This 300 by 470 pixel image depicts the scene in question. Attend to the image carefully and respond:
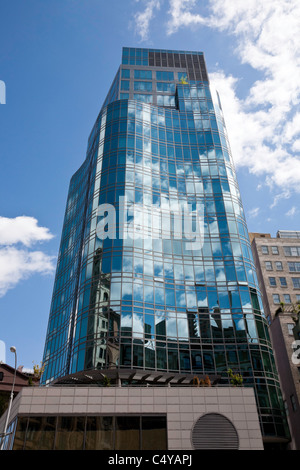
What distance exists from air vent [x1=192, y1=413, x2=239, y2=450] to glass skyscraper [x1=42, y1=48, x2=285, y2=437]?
18.2 metres

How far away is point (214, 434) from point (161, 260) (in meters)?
28.9

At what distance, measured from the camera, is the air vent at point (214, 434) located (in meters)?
24.4

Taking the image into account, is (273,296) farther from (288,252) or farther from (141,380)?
(141,380)

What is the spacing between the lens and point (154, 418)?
25.3 m

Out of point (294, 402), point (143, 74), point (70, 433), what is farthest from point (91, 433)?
point (143, 74)

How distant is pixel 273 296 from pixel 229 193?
22.3 m

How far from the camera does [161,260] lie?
51938mm

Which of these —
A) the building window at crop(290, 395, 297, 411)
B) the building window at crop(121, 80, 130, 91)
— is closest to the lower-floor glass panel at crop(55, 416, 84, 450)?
the building window at crop(290, 395, 297, 411)

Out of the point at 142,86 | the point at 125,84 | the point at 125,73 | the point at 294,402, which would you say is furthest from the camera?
the point at 125,73

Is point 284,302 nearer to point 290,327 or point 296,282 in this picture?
point 296,282

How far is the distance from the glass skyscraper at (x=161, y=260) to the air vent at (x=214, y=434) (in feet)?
59.6

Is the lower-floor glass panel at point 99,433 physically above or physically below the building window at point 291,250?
below

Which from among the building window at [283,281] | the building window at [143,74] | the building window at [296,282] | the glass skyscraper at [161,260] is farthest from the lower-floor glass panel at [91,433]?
the building window at [143,74]

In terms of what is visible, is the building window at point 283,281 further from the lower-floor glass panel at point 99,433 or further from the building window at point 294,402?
the lower-floor glass panel at point 99,433
